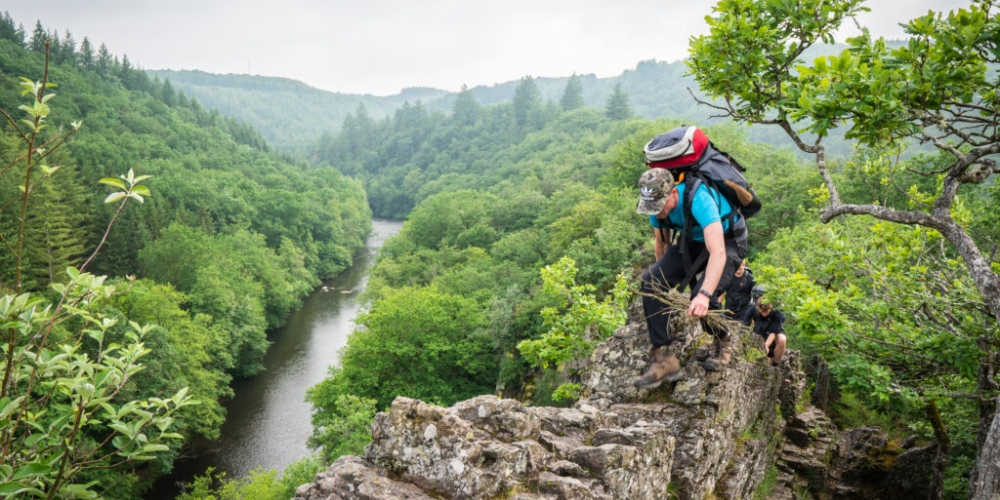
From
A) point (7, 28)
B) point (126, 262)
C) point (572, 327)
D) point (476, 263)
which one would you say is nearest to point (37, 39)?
point (7, 28)

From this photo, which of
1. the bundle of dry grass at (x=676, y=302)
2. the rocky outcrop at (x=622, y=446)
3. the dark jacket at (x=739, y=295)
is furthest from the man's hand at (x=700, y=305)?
the dark jacket at (x=739, y=295)

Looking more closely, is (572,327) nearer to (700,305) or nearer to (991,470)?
(700,305)

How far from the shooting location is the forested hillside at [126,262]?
3658 millimetres

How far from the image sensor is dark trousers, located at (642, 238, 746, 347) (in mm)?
6320

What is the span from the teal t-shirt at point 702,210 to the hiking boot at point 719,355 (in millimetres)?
2398

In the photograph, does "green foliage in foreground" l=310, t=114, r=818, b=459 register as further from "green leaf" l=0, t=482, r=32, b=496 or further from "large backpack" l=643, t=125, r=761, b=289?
"green leaf" l=0, t=482, r=32, b=496

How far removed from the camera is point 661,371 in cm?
792

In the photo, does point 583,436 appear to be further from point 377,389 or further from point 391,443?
point 377,389

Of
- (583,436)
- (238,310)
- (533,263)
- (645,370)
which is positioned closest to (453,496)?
(583,436)

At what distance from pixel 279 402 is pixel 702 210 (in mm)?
37171

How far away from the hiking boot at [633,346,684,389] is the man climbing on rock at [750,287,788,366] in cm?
308

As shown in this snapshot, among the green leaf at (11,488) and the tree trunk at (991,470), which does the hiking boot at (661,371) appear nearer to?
the tree trunk at (991,470)

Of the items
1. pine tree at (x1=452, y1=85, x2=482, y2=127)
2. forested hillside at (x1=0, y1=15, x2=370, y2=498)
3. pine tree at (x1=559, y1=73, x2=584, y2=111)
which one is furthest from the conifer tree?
forested hillside at (x1=0, y1=15, x2=370, y2=498)

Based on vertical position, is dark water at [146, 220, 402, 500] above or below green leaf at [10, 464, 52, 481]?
below
